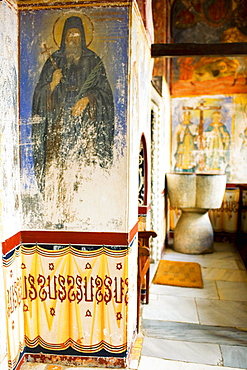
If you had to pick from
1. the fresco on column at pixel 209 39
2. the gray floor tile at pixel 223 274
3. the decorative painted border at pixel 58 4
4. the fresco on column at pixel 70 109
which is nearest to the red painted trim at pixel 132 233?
the fresco on column at pixel 70 109

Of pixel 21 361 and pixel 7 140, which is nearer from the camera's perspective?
pixel 7 140

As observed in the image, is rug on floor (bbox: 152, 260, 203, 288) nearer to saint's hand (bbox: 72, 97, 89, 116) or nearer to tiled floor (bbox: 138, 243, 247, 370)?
tiled floor (bbox: 138, 243, 247, 370)

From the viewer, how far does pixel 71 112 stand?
114 inches

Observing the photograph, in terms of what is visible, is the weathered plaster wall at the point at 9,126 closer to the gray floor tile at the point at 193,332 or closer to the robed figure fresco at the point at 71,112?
the robed figure fresco at the point at 71,112

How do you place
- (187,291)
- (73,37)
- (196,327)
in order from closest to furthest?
(73,37)
(196,327)
(187,291)

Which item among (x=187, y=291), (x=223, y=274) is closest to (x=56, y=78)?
(x=187, y=291)

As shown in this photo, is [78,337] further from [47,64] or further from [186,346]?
[47,64]

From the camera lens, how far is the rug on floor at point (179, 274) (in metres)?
4.87

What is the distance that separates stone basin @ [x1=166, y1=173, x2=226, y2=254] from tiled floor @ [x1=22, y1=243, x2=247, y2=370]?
2.89ft

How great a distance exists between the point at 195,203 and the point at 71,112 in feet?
11.8

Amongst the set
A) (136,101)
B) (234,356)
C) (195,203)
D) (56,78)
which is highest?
(56,78)

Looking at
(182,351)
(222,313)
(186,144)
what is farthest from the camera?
(186,144)

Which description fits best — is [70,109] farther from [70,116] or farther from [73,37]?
[73,37]

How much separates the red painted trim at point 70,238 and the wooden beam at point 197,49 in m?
2.24
